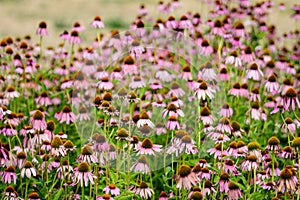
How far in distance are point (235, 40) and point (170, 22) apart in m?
0.51

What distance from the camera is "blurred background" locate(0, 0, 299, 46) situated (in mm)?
7379

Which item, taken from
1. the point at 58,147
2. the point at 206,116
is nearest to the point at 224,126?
the point at 206,116

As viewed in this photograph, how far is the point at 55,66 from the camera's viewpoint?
203 inches

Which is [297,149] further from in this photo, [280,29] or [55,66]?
[280,29]

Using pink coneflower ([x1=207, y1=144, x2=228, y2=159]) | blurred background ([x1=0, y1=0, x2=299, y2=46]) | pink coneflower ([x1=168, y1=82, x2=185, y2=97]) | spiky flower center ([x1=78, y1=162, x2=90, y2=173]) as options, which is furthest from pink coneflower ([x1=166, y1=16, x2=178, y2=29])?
blurred background ([x1=0, y1=0, x2=299, y2=46])

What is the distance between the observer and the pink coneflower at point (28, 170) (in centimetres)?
292

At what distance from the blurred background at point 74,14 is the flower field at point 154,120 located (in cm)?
196

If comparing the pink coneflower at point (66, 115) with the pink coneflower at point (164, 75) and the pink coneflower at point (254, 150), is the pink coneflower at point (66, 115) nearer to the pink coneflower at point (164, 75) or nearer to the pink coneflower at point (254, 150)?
the pink coneflower at point (164, 75)

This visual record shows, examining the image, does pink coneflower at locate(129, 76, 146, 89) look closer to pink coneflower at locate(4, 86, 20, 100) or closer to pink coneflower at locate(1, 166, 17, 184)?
pink coneflower at locate(4, 86, 20, 100)

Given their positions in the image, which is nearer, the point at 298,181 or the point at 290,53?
the point at 298,181

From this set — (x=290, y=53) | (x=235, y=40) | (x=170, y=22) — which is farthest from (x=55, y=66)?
(x=290, y=53)

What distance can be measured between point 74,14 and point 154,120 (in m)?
4.64

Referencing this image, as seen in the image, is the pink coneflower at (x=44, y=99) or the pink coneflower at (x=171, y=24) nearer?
the pink coneflower at (x=44, y=99)

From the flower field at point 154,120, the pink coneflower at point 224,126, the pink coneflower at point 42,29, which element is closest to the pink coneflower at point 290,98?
the flower field at point 154,120
